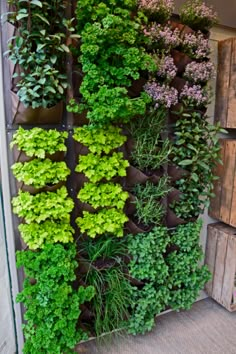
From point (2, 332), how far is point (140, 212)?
1146 millimetres

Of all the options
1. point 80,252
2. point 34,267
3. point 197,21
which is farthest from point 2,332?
point 197,21

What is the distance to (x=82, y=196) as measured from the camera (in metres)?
1.57

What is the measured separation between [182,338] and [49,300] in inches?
42.7

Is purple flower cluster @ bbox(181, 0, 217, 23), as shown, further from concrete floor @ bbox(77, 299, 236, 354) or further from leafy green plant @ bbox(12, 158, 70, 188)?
concrete floor @ bbox(77, 299, 236, 354)

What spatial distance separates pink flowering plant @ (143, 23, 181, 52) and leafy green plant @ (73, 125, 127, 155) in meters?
0.57

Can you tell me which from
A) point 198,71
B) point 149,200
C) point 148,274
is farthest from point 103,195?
point 198,71

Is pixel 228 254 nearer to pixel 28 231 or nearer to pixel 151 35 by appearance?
pixel 28 231

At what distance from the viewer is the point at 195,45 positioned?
1.67 m

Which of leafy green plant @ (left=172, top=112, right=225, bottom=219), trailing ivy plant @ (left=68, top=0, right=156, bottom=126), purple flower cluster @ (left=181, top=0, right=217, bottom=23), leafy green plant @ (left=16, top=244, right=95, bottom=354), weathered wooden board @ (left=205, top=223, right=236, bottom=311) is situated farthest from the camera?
weathered wooden board @ (left=205, top=223, right=236, bottom=311)

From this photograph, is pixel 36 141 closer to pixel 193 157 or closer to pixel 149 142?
pixel 149 142

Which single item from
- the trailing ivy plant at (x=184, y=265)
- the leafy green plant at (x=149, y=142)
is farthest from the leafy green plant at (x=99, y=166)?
the trailing ivy plant at (x=184, y=265)

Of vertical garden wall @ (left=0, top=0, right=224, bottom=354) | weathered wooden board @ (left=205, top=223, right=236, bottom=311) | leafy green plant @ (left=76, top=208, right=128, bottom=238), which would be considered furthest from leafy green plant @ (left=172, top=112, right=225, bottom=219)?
leafy green plant @ (left=76, top=208, right=128, bottom=238)

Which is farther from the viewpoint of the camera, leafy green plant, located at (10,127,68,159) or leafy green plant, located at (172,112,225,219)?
leafy green plant, located at (172,112,225,219)

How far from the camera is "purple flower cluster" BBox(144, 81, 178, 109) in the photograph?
1.56 m
